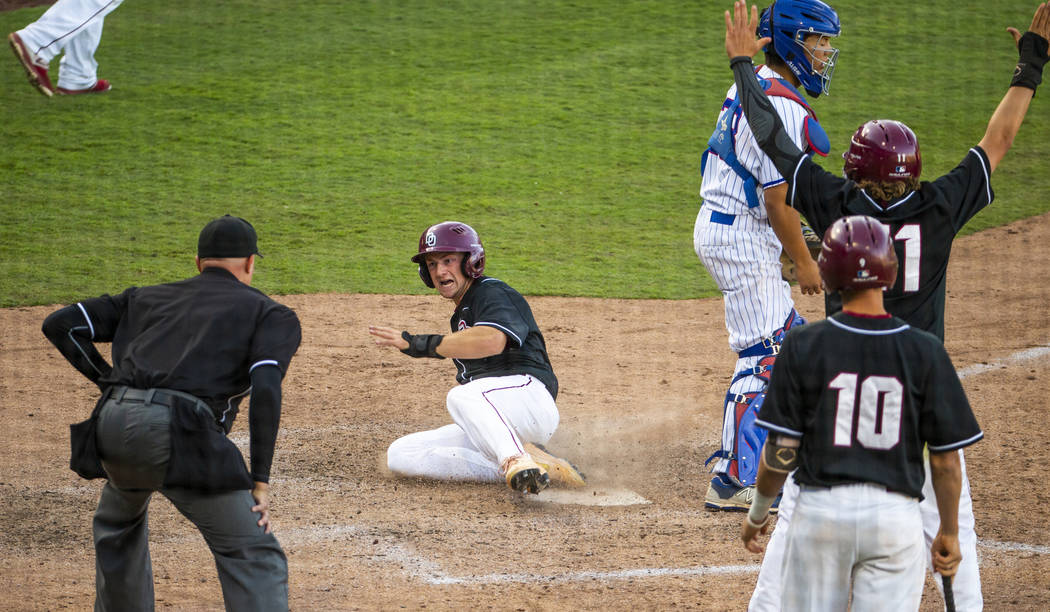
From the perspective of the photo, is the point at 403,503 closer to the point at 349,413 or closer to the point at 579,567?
the point at 579,567

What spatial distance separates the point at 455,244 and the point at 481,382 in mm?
632

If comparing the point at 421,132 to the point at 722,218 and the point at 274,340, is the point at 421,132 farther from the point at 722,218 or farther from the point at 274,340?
the point at 274,340

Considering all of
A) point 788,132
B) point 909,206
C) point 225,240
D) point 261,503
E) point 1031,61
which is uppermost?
point 1031,61

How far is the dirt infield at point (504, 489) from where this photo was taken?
4.12 meters

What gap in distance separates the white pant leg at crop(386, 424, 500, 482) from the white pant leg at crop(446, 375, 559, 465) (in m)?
0.07

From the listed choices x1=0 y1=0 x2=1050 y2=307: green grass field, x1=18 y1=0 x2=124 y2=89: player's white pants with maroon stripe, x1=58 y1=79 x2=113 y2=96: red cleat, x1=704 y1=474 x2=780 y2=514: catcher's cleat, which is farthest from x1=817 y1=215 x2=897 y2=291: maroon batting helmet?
x1=58 y1=79 x2=113 y2=96: red cleat

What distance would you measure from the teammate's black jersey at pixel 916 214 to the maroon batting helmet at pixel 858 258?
1.65ft

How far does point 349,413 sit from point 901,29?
40.7 feet

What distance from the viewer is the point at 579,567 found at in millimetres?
4273

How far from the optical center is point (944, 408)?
2.77m

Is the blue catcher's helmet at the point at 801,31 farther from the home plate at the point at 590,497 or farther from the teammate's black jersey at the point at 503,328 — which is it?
the home plate at the point at 590,497

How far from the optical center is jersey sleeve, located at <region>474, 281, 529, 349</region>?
5020 millimetres

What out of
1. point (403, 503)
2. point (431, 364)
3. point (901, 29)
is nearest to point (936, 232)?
point (403, 503)

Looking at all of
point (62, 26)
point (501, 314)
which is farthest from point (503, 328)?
point (62, 26)
